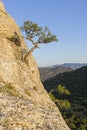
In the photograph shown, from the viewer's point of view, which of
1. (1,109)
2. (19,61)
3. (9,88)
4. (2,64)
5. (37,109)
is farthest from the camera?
(19,61)

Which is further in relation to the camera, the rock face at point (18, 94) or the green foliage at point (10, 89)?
the green foliage at point (10, 89)

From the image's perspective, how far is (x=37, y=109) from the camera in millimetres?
36438

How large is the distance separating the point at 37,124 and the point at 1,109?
4453 millimetres

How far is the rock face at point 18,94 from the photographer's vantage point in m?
33.1

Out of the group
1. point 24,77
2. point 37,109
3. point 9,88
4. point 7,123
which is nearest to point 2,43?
point 24,77

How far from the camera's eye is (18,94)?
4709 centimetres

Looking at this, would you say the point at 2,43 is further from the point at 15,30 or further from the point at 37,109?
the point at 37,109

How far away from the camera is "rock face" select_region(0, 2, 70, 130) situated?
109 ft

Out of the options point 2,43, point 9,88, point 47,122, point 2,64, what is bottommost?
point 47,122

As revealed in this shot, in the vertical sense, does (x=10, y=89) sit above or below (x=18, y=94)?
above

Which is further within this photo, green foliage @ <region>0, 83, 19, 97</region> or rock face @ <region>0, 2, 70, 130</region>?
green foliage @ <region>0, 83, 19, 97</region>

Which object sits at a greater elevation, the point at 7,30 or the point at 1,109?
the point at 7,30

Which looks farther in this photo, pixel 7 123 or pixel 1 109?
pixel 1 109

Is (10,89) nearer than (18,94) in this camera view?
Yes
